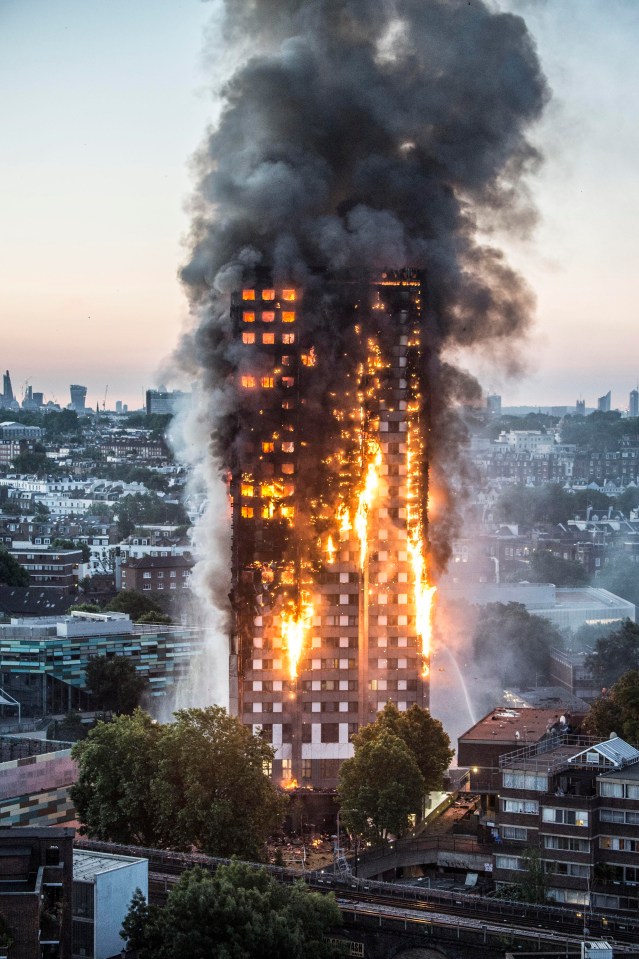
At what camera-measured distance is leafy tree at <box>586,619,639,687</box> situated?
98500mm

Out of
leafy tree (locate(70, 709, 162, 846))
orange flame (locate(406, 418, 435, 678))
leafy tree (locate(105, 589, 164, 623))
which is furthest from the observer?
leafy tree (locate(105, 589, 164, 623))

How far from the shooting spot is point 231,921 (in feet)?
136

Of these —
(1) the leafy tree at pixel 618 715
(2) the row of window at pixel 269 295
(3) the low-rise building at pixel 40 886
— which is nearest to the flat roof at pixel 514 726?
(1) the leafy tree at pixel 618 715

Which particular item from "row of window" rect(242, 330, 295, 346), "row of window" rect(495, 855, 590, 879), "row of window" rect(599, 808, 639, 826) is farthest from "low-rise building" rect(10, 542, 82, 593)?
"row of window" rect(599, 808, 639, 826)

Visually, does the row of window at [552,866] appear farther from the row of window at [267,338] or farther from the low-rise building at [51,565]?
the low-rise building at [51,565]

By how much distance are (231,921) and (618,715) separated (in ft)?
82.5

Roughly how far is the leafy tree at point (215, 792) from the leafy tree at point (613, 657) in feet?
147

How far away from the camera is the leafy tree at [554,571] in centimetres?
13700

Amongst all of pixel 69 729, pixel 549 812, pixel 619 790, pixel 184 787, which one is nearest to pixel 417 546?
pixel 184 787

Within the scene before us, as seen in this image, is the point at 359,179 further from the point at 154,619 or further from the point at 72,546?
the point at 72,546

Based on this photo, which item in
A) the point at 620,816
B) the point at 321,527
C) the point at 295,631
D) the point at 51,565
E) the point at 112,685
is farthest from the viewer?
the point at 51,565

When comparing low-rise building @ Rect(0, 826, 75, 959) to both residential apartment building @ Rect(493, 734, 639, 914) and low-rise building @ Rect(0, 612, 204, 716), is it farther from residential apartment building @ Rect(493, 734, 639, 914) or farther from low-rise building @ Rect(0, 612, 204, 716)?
low-rise building @ Rect(0, 612, 204, 716)

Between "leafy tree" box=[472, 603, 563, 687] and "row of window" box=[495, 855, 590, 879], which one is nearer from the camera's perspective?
"row of window" box=[495, 855, 590, 879]

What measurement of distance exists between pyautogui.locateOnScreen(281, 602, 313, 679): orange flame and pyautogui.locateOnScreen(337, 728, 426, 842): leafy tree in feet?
19.2
